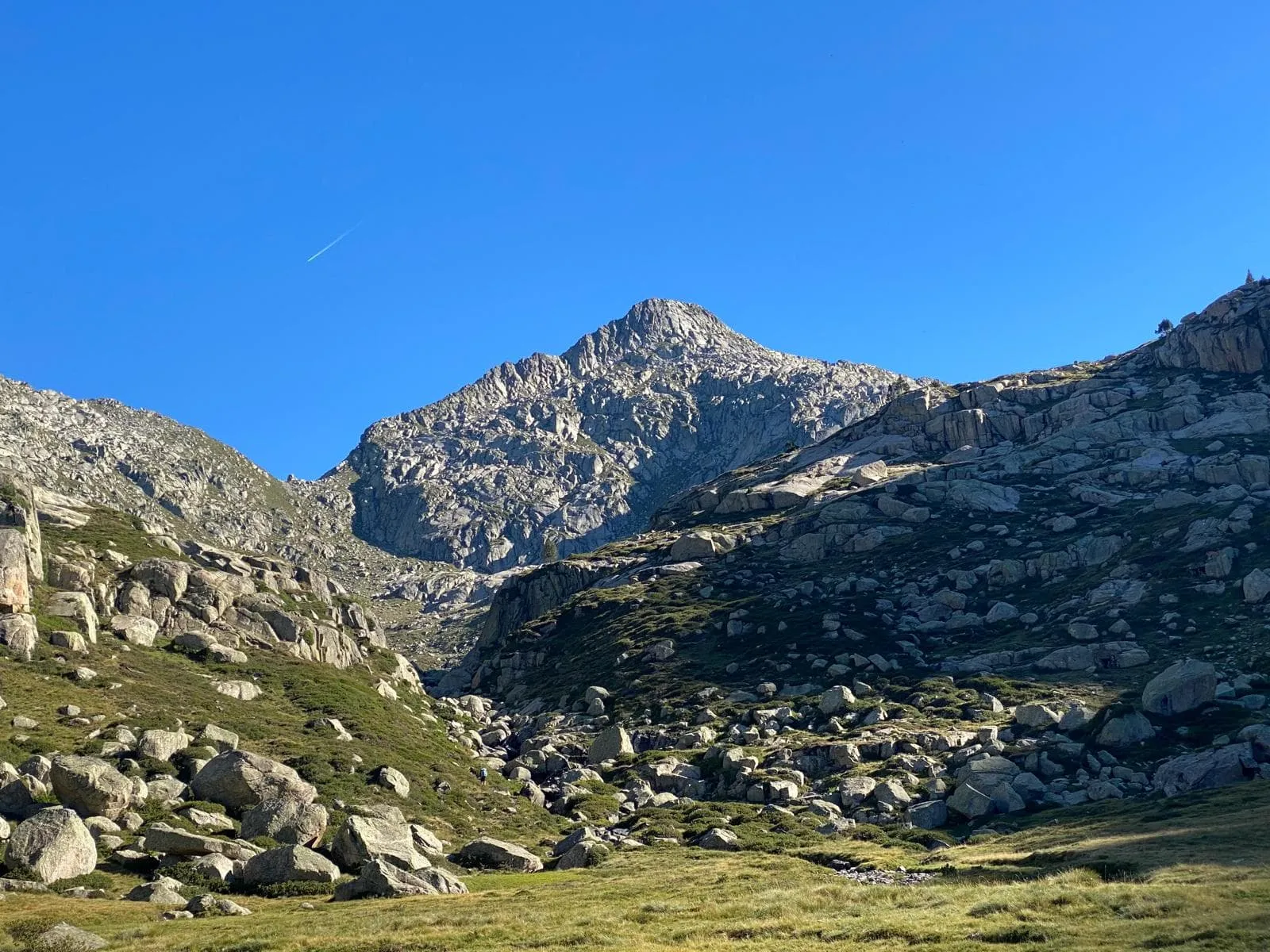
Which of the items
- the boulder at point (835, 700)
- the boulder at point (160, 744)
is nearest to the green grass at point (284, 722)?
the boulder at point (160, 744)

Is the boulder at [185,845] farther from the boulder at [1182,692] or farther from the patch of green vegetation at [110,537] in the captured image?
the boulder at [1182,692]

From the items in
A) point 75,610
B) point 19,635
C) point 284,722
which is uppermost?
point 75,610

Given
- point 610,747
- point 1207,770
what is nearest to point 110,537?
point 610,747

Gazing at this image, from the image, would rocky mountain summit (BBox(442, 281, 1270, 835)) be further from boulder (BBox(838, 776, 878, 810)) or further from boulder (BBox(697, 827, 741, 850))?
boulder (BBox(697, 827, 741, 850))

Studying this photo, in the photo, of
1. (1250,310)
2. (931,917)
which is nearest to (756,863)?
(931,917)

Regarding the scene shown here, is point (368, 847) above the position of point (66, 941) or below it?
below

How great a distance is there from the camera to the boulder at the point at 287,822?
49219mm

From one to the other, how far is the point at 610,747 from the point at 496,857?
148 ft

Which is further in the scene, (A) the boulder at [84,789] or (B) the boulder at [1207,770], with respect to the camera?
(B) the boulder at [1207,770]

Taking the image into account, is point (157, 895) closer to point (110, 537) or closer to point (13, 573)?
point (13, 573)

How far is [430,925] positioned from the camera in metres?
34.4

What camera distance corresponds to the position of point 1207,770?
70.1 metres

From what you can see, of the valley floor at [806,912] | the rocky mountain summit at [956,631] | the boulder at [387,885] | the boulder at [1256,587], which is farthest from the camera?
the boulder at [1256,587]

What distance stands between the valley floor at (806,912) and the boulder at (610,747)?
4809 centimetres
